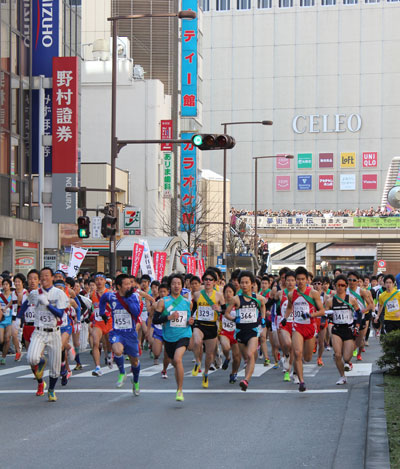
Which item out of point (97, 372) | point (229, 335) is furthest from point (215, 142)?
point (97, 372)

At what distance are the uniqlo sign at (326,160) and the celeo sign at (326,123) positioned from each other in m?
2.68

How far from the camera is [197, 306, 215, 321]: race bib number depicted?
15.4m

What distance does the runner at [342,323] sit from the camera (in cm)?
1491

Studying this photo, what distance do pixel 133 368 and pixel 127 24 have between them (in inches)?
2111

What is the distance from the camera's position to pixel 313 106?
107 meters

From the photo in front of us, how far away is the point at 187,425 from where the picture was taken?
1059 centimetres

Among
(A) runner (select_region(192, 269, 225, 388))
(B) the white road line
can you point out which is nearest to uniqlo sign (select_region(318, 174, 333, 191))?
(A) runner (select_region(192, 269, 225, 388))

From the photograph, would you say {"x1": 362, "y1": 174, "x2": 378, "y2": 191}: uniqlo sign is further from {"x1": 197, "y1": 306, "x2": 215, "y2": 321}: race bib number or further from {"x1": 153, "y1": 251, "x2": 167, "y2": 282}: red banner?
{"x1": 197, "y1": 306, "x2": 215, "y2": 321}: race bib number

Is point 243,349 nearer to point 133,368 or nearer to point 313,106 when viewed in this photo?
point 133,368

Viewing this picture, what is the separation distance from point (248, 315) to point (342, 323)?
1.55m

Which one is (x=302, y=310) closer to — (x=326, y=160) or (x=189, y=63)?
(x=189, y=63)

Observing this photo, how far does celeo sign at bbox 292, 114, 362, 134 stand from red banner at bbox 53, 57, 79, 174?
7336cm

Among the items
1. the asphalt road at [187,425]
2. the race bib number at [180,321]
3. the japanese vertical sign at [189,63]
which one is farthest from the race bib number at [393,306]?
the japanese vertical sign at [189,63]

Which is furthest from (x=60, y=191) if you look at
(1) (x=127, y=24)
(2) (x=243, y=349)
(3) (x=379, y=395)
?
(1) (x=127, y=24)
